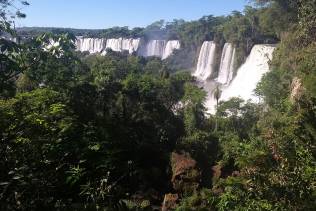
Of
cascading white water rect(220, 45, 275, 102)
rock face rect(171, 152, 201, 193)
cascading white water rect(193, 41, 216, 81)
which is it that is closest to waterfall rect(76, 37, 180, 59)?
cascading white water rect(193, 41, 216, 81)

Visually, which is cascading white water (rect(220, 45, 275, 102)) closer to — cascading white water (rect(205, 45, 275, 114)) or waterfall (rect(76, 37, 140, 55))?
cascading white water (rect(205, 45, 275, 114))

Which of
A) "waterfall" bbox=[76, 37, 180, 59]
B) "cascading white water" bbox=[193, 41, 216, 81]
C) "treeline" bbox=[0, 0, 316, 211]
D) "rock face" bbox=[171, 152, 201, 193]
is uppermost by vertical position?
"waterfall" bbox=[76, 37, 180, 59]

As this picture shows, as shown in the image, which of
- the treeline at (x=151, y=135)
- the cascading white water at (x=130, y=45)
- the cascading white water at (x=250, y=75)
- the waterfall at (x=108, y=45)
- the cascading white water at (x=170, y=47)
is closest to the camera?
the treeline at (x=151, y=135)

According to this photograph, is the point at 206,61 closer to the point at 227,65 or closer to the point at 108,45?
the point at 227,65

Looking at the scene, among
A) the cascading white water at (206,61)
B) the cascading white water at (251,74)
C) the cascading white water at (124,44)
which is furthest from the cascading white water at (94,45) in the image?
the cascading white water at (251,74)

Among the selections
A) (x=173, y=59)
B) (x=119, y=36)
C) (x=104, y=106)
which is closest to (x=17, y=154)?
(x=104, y=106)

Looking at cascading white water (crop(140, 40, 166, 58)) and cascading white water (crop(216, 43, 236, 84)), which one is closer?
cascading white water (crop(216, 43, 236, 84))

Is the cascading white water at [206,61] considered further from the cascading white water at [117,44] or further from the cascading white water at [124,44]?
the cascading white water at [117,44]

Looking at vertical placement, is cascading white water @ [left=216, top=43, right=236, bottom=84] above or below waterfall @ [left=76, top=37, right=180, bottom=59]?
below
